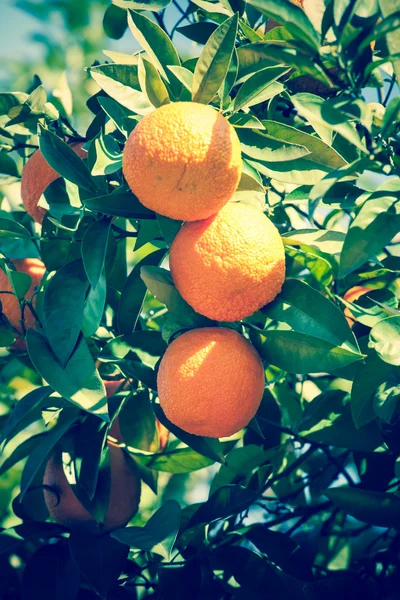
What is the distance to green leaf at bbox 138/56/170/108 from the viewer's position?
3.76 ft

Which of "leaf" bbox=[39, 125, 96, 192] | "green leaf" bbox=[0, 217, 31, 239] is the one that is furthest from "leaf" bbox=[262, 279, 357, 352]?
"green leaf" bbox=[0, 217, 31, 239]

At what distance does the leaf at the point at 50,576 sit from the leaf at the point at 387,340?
854mm

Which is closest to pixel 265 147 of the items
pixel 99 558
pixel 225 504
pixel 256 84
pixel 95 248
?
pixel 256 84

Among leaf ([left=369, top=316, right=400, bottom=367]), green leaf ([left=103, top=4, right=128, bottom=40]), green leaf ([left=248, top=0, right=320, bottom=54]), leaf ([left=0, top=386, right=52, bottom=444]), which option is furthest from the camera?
green leaf ([left=103, top=4, right=128, bottom=40])

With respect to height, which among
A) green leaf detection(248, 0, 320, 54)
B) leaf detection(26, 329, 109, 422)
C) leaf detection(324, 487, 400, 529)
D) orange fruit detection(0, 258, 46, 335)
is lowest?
orange fruit detection(0, 258, 46, 335)

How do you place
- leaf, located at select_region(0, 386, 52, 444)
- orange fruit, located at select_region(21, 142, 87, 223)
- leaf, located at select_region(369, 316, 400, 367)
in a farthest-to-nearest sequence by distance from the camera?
1. orange fruit, located at select_region(21, 142, 87, 223)
2. leaf, located at select_region(0, 386, 52, 444)
3. leaf, located at select_region(369, 316, 400, 367)

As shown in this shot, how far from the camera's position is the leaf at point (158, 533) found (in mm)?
1228

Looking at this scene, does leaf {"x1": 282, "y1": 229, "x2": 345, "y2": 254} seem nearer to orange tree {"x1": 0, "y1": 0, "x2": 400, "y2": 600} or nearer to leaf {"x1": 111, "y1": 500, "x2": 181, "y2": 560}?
orange tree {"x1": 0, "y1": 0, "x2": 400, "y2": 600}

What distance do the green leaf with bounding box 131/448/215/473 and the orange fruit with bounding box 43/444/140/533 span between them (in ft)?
0.23

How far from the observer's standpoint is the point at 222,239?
1142 millimetres

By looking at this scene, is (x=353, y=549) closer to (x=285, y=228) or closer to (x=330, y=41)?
(x=285, y=228)

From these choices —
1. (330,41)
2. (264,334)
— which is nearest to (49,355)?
(264,334)

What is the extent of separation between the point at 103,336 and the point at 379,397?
660 mm

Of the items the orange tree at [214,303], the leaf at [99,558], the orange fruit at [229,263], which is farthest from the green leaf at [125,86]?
the leaf at [99,558]
